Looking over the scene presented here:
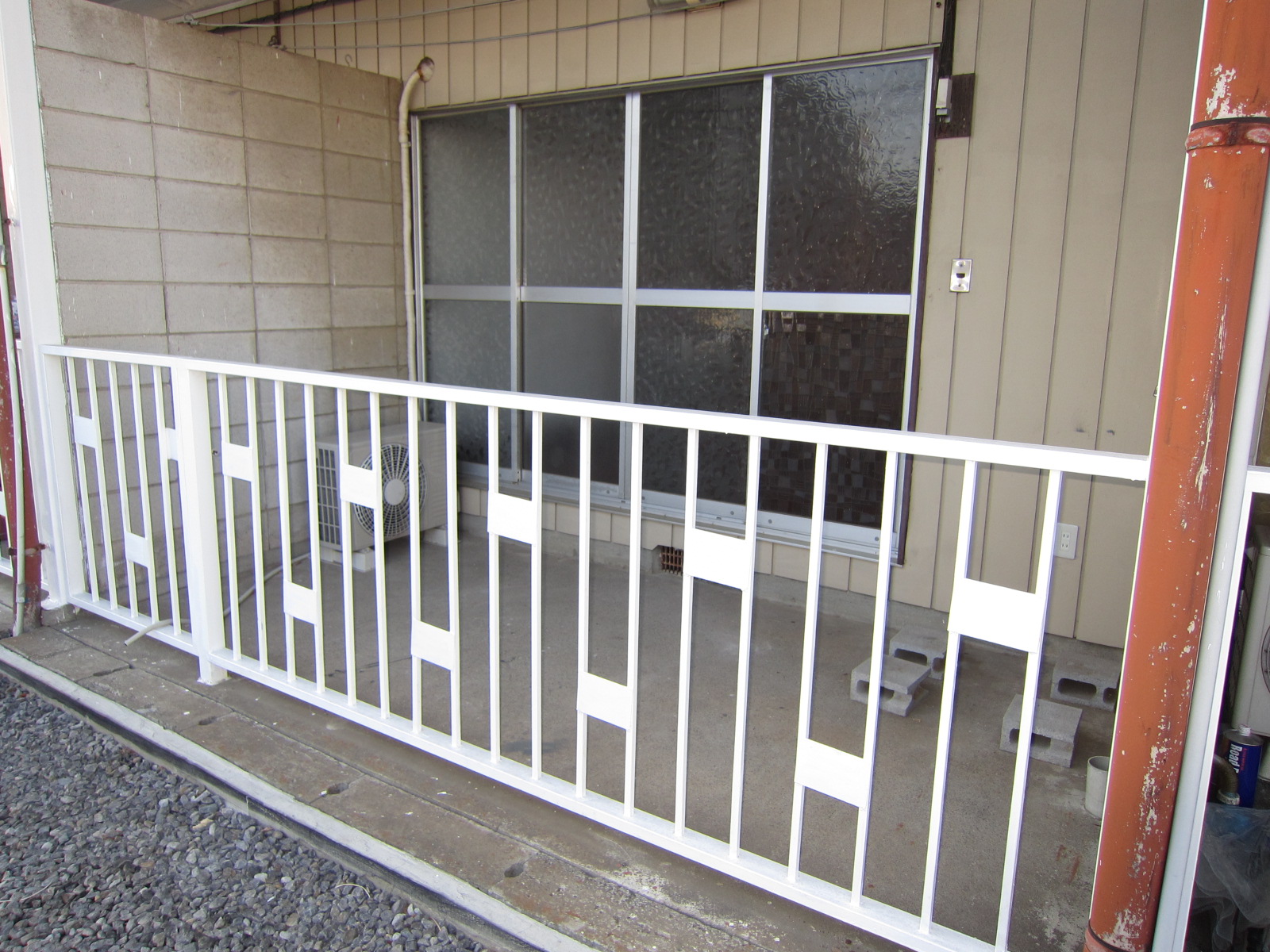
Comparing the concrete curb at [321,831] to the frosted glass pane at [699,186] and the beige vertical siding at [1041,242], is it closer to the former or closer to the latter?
the beige vertical siding at [1041,242]

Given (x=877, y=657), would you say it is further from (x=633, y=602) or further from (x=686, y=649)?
(x=633, y=602)

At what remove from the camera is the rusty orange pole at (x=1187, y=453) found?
1.07 metres

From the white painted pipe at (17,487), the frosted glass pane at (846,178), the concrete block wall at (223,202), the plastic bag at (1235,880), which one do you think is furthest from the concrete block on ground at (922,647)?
the white painted pipe at (17,487)

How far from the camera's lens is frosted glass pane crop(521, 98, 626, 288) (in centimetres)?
379

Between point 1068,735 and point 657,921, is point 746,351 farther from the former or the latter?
point 657,921

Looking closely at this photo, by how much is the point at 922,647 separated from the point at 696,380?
147cm

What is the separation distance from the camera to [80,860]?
6.34 ft

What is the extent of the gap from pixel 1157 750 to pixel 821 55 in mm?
2668

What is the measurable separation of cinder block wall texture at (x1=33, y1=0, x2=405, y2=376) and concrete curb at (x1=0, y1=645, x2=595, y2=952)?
1418 mm

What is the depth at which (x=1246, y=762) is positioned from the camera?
1.98 m

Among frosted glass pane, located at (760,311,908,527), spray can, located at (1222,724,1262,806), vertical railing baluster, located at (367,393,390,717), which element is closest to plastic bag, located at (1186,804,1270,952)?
spray can, located at (1222,724,1262,806)

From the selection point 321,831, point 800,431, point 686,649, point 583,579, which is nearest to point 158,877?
point 321,831

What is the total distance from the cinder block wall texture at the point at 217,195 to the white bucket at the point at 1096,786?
3468 millimetres

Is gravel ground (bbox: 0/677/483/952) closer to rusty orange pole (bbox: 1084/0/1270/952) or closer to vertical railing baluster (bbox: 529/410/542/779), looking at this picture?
vertical railing baluster (bbox: 529/410/542/779)
